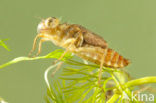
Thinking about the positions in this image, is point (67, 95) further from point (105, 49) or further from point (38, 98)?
point (38, 98)

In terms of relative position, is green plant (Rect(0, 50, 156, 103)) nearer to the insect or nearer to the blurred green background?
the insect

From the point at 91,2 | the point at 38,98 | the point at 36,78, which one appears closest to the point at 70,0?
the point at 91,2

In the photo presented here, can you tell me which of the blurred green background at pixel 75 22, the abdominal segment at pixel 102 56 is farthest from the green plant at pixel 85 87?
the blurred green background at pixel 75 22

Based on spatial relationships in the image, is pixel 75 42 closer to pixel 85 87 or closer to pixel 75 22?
pixel 85 87

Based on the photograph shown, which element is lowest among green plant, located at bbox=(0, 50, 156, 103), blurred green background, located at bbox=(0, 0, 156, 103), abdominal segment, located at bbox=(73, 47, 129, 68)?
green plant, located at bbox=(0, 50, 156, 103)

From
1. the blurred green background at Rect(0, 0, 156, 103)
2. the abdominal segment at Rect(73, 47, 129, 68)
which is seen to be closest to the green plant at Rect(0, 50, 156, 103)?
the abdominal segment at Rect(73, 47, 129, 68)

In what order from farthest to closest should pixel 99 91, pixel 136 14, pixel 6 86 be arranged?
pixel 136 14, pixel 6 86, pixel 99 91

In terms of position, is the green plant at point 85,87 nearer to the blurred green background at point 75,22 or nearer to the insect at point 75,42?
the insect at point 75,42
